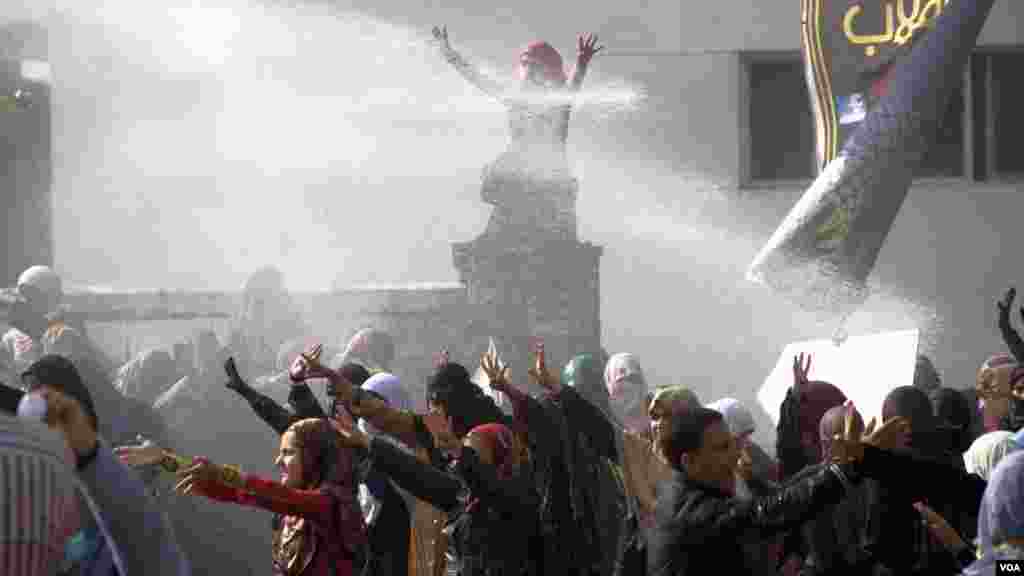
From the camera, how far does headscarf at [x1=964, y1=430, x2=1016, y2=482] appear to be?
7258mm

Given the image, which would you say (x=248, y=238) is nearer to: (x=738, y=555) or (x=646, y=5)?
(x=646, y=5)

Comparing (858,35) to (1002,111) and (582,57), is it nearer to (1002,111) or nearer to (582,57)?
(582,57)

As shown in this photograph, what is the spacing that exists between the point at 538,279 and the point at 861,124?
265 centimetres

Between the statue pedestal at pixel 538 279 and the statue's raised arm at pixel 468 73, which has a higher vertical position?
the statue's raised arm at pixel 468 73

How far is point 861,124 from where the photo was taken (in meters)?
11.6

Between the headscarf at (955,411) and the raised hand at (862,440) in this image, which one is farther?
the headscarf at (955,411)

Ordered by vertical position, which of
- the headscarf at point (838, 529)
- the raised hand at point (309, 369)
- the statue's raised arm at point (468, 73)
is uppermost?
the statue's raised arm at point (468, 73)

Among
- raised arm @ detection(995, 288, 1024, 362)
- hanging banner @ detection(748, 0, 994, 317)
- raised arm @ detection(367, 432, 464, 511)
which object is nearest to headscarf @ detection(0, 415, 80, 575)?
raised arm @ detection(367, 432, 464, 511)

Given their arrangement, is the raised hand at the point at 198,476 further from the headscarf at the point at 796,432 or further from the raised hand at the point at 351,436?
the headscarf at the point at 796,432

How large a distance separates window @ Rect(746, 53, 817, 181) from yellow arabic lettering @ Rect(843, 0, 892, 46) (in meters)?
4.98

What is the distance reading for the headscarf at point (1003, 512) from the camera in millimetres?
4742

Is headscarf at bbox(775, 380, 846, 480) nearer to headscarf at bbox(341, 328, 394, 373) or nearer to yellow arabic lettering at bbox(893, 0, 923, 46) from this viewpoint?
headscarf at bbox(341, 328, 394, 373)

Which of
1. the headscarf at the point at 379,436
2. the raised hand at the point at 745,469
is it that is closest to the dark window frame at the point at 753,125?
the headscarf at the point at 379,436

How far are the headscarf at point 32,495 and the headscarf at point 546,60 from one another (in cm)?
933
